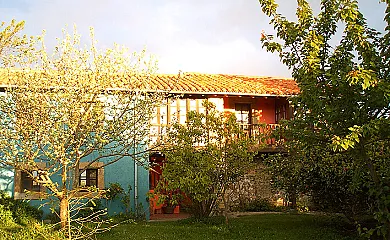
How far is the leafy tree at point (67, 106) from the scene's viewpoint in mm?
9305

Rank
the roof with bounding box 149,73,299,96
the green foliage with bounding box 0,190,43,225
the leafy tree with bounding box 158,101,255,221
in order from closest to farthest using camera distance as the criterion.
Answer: the leafy tree with bounding box 158,101,255,221 < the green foliage with bounding box 0,190,43,225 < the roof with bounding box 149,73,299,96

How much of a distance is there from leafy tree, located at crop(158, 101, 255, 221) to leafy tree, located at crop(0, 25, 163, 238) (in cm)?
231

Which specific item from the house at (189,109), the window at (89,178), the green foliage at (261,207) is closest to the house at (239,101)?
the house at (189,109)

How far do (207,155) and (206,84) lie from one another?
596 cm

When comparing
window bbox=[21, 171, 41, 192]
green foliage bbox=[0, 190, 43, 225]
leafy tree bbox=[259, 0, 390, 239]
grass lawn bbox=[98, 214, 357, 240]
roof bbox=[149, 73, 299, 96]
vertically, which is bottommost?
grass lawn bbox=[98, 214, 357, 240]

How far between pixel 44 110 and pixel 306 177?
23.6 feet

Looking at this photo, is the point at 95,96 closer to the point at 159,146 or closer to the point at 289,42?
the point at 159,146

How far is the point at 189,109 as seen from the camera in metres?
17.8

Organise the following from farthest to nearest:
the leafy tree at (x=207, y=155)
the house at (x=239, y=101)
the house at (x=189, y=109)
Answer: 1. the house at (x=239, y=101)
2. the house at (x=189, y=109)
3. the leafy tree at (x=207, y=155)

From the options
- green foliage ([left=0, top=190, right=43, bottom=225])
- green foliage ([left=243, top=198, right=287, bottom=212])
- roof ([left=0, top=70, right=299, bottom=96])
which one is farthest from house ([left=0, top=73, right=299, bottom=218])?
green foliage ([left=243, top=198, right=287, bottom=212])

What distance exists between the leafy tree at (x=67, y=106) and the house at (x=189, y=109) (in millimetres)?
3664

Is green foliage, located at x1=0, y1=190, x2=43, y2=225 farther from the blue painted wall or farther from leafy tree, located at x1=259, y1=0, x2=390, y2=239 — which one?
leafy tree, located at x1=259, y1=0, x2=390, y2=239

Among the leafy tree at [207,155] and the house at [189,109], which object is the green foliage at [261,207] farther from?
the leafy tree at [207,155]

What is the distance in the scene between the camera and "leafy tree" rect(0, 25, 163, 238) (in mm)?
9305
